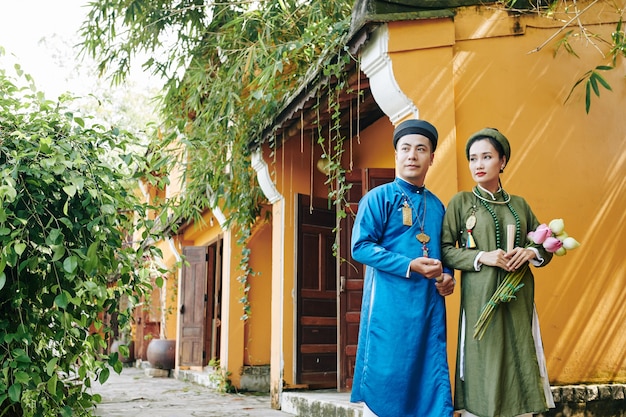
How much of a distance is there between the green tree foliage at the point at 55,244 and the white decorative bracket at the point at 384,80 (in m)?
1.75

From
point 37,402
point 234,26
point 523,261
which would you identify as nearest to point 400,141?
point 523,261

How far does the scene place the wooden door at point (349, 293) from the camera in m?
6.22

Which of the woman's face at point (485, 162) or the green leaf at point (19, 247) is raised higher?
the woman's face at point (485, 162)

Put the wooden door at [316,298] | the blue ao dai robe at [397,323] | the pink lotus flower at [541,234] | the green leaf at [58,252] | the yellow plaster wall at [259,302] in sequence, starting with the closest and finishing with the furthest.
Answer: the blue ao dai robe at [397,323] → the pink lotus flower at [541,234] → the green leaf at [58,252] → the wooden door at [316,298] → the yellow plaster wall at [259,302]

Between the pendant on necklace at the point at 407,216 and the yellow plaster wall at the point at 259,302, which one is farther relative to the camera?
the yellow plaster wall at the point at 259,302

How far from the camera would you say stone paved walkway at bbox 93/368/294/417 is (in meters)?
6.48

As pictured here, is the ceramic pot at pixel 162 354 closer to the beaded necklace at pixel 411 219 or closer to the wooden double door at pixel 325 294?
the wooden double door at pixel 325 294

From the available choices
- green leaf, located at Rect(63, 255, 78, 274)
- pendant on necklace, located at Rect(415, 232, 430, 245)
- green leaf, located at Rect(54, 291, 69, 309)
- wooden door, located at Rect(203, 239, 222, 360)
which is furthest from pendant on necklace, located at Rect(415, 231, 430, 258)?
wooden door, located at Rect(203, 239, 222, 360)

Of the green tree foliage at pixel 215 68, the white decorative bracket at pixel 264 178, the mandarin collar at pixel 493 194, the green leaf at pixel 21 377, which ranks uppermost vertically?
the green tree foliage at pixel 215 68

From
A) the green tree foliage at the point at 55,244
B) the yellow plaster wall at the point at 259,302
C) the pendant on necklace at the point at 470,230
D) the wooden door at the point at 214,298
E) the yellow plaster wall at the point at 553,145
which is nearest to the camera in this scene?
the pendant on necklace at the point at 470,230

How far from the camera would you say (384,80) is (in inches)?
185

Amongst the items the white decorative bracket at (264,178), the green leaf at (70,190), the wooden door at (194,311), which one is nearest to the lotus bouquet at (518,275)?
→ the green leaf at (70,190)

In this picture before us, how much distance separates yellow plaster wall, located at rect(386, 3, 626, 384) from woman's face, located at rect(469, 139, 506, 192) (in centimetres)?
131

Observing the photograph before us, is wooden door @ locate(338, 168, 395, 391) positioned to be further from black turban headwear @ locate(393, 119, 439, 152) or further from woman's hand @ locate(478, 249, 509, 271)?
woman's hand @ locate(478, 249, 509, 271)
